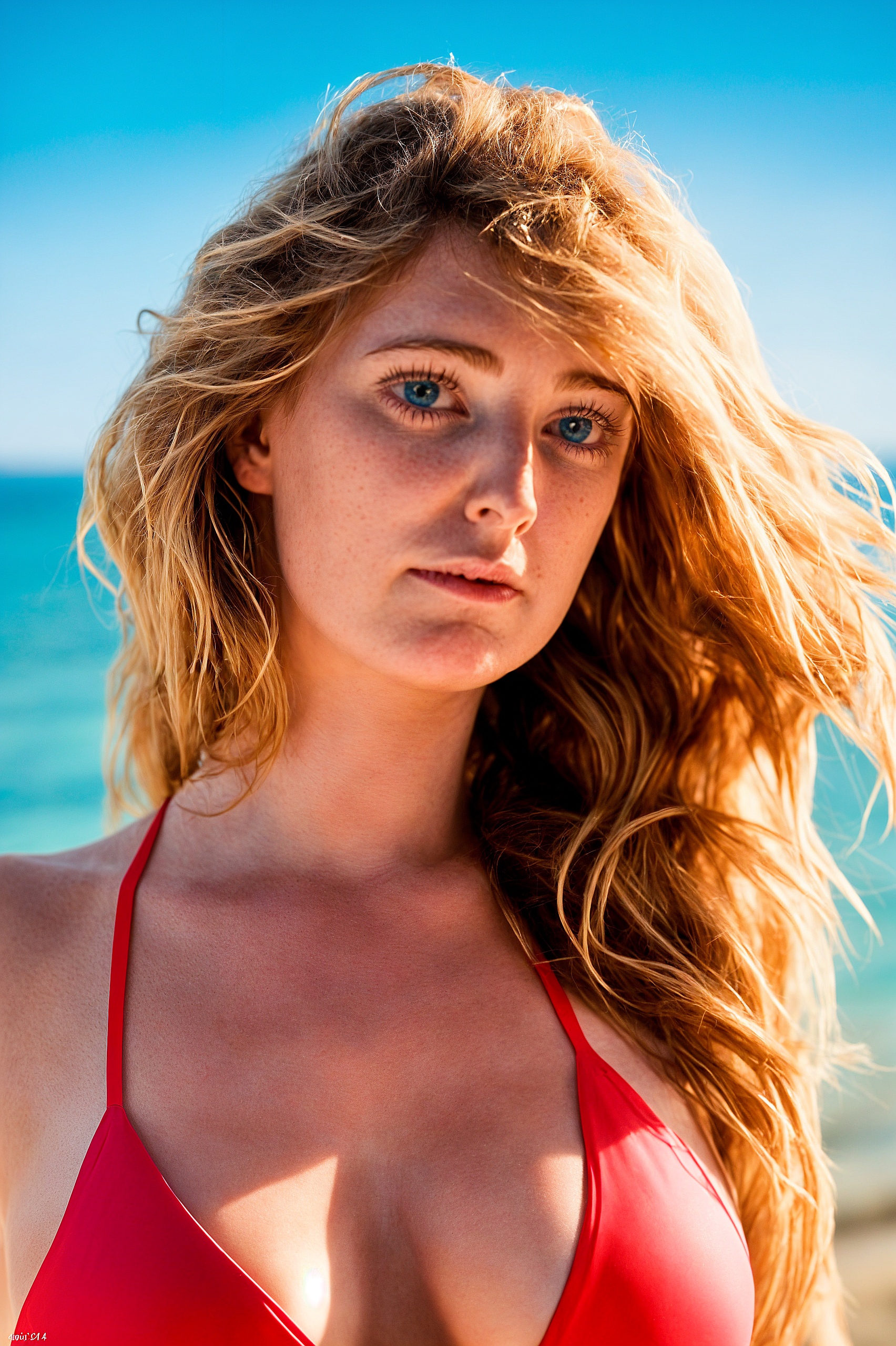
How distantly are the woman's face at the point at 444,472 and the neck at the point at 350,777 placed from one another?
18cm

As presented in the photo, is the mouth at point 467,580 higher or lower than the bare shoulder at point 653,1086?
higher

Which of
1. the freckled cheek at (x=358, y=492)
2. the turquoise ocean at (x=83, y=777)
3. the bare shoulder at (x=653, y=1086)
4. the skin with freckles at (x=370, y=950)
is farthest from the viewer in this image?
the turquoise ocean at (x=83, y=777)

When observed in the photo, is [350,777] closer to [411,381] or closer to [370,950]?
[370,950]

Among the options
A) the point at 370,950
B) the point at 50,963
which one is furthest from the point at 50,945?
the point at 370,950

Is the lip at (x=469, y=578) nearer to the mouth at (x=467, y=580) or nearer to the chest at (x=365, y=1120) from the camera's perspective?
the mouth at (x=467, y=580)

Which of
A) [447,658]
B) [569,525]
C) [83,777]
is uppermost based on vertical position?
[569,525]

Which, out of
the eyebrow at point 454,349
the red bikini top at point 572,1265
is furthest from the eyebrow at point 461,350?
the red bikini top at point 572,1265

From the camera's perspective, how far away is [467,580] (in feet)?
4.79

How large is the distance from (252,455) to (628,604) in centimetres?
81

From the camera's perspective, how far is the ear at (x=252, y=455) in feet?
5.46

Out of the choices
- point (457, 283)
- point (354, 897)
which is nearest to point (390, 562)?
point (457, 283)

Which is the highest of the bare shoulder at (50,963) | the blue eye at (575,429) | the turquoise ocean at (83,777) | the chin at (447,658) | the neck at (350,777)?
the blue eye at (575,429)

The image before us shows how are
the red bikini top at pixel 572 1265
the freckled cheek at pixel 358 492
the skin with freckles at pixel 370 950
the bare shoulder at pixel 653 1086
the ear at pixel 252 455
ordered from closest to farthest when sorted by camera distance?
1. the red bikini top at pixel 572 1265
2. the skin with freckles at pixel 370 950
3. the freckled cheek at pixel 358 492
4. the bare shoulder at pixel 653 1086
5. the ear at pixel 252 455

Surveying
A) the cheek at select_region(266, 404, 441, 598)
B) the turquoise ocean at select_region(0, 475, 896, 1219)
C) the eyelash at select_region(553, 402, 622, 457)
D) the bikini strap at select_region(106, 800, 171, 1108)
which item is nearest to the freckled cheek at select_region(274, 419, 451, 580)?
the cheek at select_region(266, 404, 441, 598)
